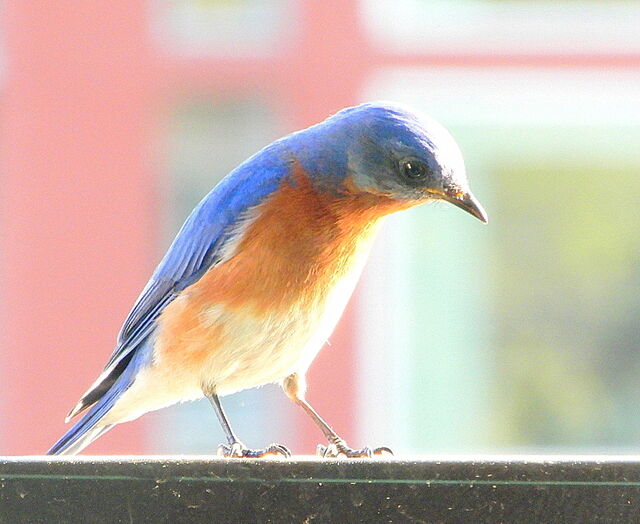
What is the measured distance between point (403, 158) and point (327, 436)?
0.93m

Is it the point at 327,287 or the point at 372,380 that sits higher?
the point at 327,287

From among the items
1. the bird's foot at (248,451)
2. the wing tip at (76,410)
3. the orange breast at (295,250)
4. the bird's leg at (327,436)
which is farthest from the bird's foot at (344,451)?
the wing tip at (76,410)

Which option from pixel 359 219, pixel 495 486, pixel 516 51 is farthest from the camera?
pixel 516 51

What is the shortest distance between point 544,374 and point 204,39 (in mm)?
5291

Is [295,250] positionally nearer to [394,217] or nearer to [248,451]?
[248,451]

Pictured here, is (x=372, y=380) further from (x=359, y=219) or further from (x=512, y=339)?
(x=359, y=219)

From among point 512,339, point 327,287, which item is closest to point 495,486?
point 327,287

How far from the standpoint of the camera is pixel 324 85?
14.6 metres

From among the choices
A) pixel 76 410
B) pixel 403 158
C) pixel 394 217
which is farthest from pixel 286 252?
pixel 394 217

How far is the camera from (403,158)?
12.2 feet

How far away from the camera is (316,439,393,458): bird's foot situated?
3.73 m

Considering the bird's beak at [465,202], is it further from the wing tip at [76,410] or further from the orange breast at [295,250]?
the wing tip at [76,410]

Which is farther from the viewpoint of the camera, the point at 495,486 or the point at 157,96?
the point at 157,96

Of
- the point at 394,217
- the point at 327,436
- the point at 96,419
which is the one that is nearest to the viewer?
the point at 327,436
